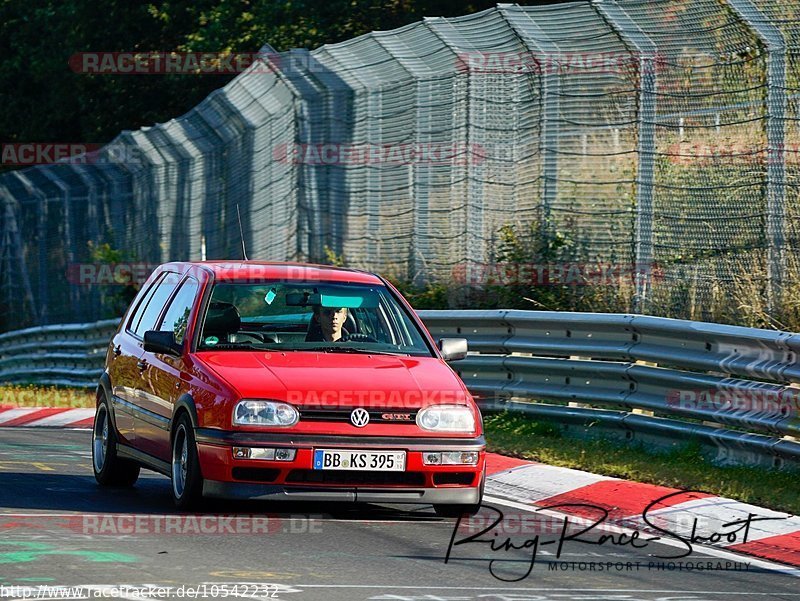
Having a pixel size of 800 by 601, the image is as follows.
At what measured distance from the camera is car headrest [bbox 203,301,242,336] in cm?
1059

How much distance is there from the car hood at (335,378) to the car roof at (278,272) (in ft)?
2.54

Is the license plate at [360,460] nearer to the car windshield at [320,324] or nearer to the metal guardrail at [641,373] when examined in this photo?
the car windshield at [320,324]

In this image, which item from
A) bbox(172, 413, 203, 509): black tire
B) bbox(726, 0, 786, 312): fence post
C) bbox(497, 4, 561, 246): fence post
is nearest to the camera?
bbox(172, 413, 203, 509): black tire

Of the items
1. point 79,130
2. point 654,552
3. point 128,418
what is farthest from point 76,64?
point 654,552

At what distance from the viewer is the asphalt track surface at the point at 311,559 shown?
24.8 ft

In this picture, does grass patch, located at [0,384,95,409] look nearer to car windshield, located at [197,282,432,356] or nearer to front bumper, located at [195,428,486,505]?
car windshield, located at [197,282,432,356]

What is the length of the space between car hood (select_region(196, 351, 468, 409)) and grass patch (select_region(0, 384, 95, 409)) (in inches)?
418

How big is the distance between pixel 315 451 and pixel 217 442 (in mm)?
545

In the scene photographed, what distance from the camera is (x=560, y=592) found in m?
7.73

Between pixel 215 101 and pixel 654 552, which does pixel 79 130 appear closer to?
pixel 215 101

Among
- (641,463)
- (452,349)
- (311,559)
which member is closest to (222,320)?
(452,349)

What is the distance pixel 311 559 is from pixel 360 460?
118 cm

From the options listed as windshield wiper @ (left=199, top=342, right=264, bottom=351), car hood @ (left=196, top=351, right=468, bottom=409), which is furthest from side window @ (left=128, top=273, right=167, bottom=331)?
car hood @ (left=196, top=351, right=468, bottom=409)

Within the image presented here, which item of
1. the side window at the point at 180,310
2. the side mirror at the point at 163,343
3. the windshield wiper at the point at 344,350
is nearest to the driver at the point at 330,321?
the windshield wiper at the point at 344,350
